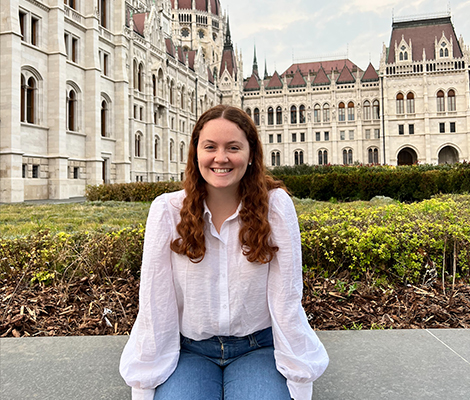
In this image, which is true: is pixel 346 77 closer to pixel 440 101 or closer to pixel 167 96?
pixel 440 101

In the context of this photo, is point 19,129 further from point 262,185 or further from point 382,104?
point 382,104

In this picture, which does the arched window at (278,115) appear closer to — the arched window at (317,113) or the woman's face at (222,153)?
the arched window at (317,113)

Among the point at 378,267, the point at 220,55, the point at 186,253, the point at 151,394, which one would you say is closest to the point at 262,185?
the point at 186,253

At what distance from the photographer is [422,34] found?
5269cm

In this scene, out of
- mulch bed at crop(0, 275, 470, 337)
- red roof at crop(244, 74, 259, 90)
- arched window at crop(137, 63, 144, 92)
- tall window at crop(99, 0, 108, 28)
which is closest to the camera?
mulch bed at crop(0, 275, 470, 337)

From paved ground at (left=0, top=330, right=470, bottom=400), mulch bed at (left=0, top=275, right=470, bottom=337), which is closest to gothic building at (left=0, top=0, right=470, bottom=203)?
mulch bed at (left=0, top=275, right=470, bottom=337)

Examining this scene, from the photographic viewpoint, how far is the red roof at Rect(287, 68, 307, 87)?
193 ft

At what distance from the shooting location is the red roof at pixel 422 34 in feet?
169

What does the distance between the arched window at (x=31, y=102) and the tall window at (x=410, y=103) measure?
1829 inches

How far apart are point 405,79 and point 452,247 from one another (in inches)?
2139

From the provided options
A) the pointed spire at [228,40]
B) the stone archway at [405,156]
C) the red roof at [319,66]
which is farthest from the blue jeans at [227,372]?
the pointed spire at [228,40]

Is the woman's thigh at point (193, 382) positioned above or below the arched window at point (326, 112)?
below

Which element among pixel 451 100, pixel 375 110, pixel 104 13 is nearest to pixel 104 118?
pixel 104 13

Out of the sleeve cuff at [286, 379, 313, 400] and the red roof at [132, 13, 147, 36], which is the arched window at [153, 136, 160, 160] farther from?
the sleeve cuff at [286, 379, 313, 400]
